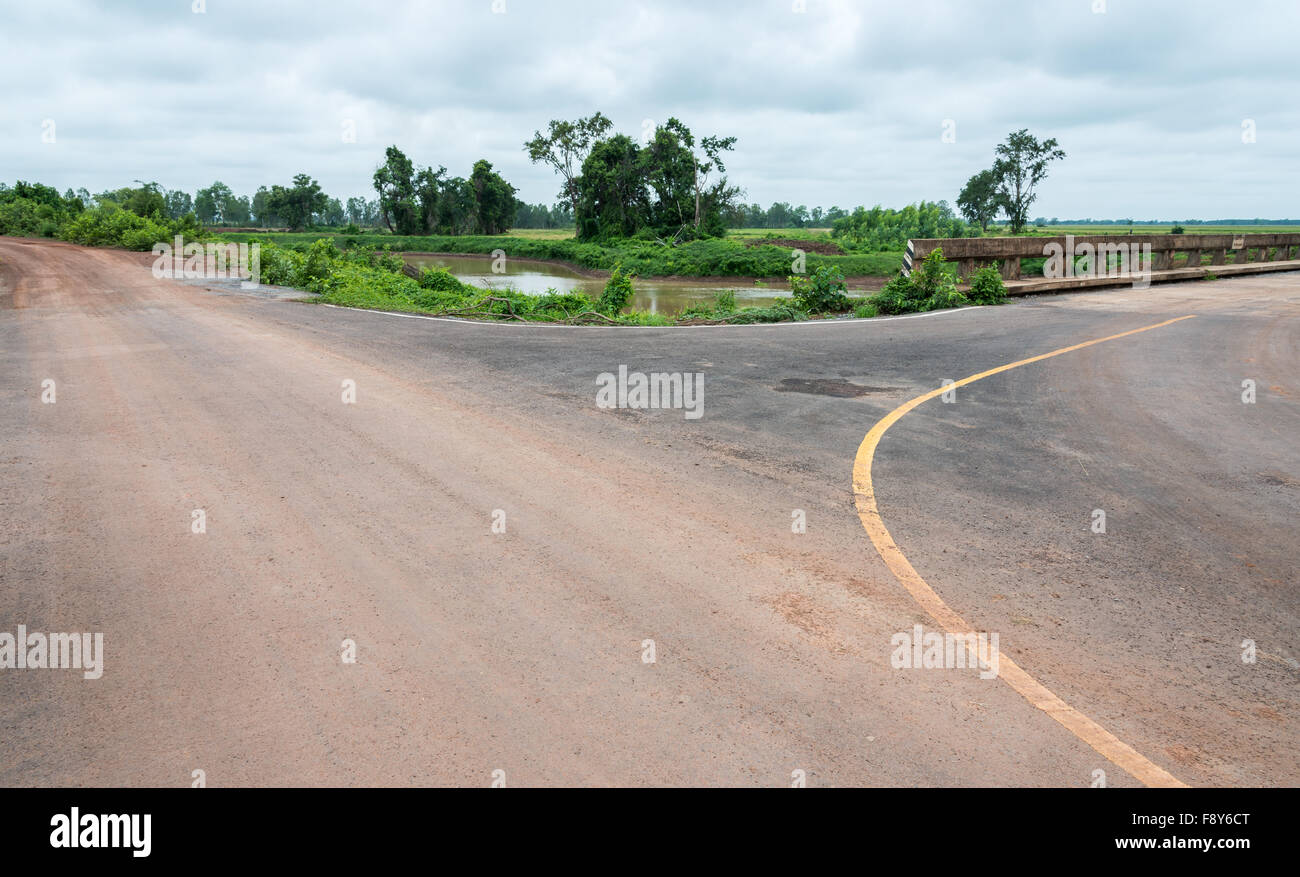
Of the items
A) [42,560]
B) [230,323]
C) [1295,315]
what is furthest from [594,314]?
[1295,315]

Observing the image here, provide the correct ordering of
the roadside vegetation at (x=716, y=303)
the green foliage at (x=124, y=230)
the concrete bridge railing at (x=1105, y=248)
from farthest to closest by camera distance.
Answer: the green foliage at (x=124, y=230)
the concrete bridge railing at (x=1105, y=248)
the roadside vegetation at (x=716, y=303)

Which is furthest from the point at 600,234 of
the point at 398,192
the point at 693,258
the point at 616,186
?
the point at 398,192

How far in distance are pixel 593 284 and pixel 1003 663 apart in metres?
52.4

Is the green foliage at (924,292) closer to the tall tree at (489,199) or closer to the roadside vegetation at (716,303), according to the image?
the roadside vegetation at (716,303)

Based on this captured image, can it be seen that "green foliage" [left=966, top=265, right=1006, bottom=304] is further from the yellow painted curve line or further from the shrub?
the shrub

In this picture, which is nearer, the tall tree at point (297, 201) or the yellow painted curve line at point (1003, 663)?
the yellow painted curve line at point (1003, 663)

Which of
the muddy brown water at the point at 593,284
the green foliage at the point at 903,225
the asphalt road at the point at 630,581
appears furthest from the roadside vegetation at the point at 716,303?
the green foliage at the point at 903,225

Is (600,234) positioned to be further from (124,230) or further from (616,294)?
(616,294)

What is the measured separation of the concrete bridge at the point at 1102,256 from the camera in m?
19.7

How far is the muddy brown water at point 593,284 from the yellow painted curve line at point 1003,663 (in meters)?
16.3

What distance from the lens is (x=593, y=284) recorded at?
54.5 m

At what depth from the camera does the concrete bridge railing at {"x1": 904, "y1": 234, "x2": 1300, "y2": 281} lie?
1936 cm
